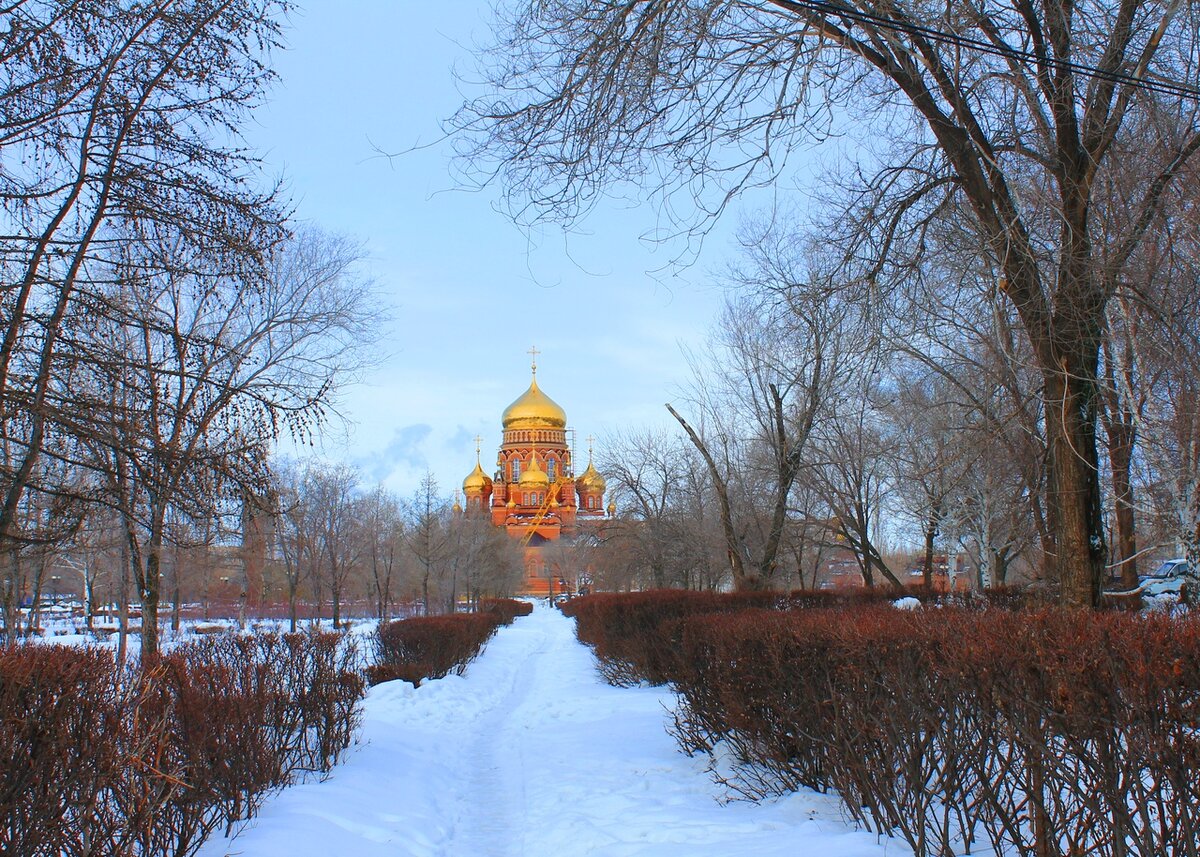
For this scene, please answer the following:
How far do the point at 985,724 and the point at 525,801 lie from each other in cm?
417

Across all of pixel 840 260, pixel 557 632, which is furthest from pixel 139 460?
pixel 557 632

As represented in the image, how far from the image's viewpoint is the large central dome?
81.6m

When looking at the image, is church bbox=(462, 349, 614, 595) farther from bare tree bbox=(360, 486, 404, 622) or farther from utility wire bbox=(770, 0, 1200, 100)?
utility wire bbox=(770, 0, 1200, 100)

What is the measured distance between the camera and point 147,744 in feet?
12.0

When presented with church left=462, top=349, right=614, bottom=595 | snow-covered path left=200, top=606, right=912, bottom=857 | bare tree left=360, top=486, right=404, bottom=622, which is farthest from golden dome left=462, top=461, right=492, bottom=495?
Result: snow-covered path left=200, top=606, right=912, bottom=857

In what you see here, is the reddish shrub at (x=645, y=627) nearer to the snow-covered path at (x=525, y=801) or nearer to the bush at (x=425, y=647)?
the snow-covered path at (x=525, y=801)

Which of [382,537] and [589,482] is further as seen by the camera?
[589,482]

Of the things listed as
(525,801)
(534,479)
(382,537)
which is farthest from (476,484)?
(525,801)

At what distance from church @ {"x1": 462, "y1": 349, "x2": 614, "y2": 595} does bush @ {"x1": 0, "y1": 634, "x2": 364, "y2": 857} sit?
2809 inches

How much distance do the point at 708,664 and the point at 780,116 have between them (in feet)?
15.4

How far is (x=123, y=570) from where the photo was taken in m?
23.2

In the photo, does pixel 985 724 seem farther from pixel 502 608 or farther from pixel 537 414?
pixel 537 414

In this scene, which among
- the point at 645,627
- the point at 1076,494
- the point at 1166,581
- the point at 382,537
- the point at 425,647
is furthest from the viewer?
the point at 382,537

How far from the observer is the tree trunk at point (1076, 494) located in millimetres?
7281
